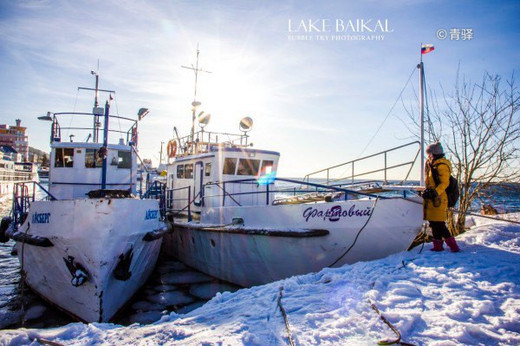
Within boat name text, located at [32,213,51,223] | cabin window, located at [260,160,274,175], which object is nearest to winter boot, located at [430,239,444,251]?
cabin window, located at [260,160,274,175]

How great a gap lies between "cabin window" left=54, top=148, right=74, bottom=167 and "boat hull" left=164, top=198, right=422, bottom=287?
4.49m

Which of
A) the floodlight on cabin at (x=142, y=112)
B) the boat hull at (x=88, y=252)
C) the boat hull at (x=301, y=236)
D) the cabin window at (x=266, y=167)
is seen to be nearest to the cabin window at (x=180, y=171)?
the floodlight on cabin at (x=142, y=112)

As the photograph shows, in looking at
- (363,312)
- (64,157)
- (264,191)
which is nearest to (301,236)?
(264,191)

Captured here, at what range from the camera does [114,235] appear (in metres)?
5.76

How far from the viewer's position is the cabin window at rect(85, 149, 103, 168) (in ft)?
31.3

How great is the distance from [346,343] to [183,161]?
29.5 feet

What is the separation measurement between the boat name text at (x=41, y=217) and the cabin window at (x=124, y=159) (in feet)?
11.8

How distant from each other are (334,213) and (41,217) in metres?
5.95

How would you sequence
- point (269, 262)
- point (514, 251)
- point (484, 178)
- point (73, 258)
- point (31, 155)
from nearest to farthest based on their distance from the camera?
point (514, 251)
point (73, 258)
point (269, 262)
point (484, 178)
point (31, 155)

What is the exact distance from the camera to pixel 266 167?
9.79 m

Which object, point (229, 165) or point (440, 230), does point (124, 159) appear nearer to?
point (229, 165)

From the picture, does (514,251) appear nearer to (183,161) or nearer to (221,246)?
(221,246)

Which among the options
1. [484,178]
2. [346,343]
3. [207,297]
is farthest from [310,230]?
[484,178]

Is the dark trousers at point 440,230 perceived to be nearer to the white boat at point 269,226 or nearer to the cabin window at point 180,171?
the white boat at point 269,226
